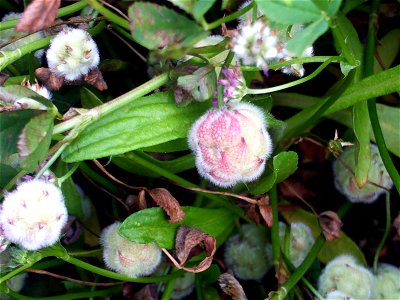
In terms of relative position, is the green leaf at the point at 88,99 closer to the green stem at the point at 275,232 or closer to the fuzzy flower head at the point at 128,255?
the fuzzy flower head at the point at 128,255

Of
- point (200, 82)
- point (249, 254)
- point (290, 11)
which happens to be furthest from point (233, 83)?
point (249, 254)

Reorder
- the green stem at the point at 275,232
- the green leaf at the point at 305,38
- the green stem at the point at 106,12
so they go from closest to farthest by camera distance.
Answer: the green leaf at the point at 305,38 < the green stem at the point at 106,12 < the green stem at the point at 275,232

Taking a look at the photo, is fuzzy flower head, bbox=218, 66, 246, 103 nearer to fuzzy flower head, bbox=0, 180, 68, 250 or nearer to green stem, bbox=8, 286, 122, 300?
fuzzy flower head, bbox=0, 180, 68, 250

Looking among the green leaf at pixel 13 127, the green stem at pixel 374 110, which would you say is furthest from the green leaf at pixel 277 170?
the green leaf at pixel 13 127

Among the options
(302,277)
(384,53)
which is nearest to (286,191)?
(302,277)

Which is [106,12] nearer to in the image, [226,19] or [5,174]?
[226,19]

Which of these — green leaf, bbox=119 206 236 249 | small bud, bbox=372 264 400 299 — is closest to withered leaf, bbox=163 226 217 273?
green leaf, bbox=119 206 236 249
